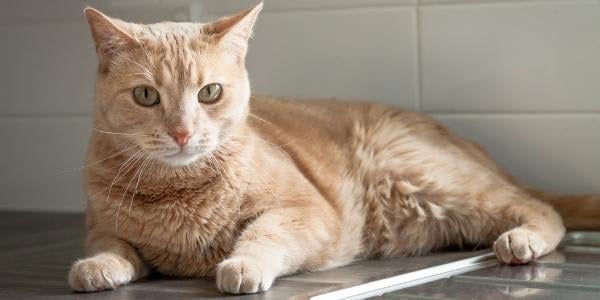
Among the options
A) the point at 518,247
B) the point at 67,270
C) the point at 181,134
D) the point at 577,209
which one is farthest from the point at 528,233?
the point at 67,270

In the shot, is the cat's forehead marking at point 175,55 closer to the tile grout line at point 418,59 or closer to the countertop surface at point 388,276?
the countertop surface at point 388,276

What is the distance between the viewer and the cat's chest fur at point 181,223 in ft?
6.51

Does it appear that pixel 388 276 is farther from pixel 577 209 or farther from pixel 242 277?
pixel 577 209

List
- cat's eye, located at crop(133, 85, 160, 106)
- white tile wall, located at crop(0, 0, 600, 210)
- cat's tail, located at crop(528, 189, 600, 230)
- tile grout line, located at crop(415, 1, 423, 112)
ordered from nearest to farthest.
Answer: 1. cat's eye, located at crop(133, 85, 160, 106)
2. cat's tail, located at crop(528, 189, 600, 230)
3. white tile wall, located at crop(0, 0, 600, 210)
4. tile grout line, located at crop(415, 1, 423, 112)

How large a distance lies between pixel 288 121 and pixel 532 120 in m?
0.61

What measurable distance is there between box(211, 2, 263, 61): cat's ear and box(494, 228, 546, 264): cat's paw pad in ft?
2.17

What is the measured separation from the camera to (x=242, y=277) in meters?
1.80

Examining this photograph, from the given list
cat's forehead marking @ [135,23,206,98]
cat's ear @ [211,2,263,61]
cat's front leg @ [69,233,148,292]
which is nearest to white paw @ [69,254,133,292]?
cat's front leg @ [69,233,148,292]

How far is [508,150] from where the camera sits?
2.54m

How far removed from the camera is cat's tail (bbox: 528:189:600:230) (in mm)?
2330

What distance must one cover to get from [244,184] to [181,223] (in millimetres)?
152

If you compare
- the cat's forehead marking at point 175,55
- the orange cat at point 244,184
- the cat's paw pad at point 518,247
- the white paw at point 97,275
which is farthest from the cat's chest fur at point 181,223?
the cat's paw pad at point 518,247

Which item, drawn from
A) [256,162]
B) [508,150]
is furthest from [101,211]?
[508,150]

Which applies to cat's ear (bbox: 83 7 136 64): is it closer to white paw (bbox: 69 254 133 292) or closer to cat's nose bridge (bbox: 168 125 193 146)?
cat's nose bridge (bbox: 168 125 193 146)
